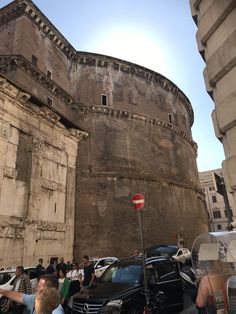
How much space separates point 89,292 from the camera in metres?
6.45

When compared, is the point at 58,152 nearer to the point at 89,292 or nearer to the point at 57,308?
the point at 89,292

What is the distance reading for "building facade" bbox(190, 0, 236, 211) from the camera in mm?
3662

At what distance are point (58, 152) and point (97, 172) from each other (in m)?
5.31

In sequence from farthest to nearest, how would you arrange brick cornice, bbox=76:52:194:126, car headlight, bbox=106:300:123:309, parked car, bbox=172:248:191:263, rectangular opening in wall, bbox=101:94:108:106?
brick cornice, bbox=76:52:194:126 < rectangular opening in wall, bbox=101:94:108:106 < parked car, bbox=172:248:191:263 < car headlight, bbox=106:300:123:309

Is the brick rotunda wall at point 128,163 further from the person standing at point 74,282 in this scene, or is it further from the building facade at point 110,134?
the person standing at point 74,282

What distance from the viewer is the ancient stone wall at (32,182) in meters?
13.3

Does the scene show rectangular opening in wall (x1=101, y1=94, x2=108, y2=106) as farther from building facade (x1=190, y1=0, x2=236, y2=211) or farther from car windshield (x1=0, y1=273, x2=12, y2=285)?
building facade (x1=190, y1=0, x2=236, y2=211)

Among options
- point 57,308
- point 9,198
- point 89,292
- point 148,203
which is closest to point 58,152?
point 9,198

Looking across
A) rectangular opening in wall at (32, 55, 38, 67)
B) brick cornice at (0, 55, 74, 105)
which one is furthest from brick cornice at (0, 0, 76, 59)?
brick cornice at (0, 55, 74, 105)

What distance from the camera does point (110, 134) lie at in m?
23.6

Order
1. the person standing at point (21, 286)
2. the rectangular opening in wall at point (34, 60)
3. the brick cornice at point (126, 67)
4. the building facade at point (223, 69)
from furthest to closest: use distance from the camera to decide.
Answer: the brick cornice at point (126, 67)
the rectangular opening in wall at point (34, 60)
the person standing at point (21, 286)
the building facade at point (223, 69)

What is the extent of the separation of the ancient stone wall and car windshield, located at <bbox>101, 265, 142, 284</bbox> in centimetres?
688

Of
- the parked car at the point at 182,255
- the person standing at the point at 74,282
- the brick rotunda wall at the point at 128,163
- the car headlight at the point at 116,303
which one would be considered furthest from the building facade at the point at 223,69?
the brick rotunda wall at the point at 128,163

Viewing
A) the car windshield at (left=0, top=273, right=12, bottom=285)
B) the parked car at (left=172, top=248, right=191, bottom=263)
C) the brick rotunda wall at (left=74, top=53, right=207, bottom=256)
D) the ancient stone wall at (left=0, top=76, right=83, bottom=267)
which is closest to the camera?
the car windshield at (left=0, top=273, right=12, bottom=285)
